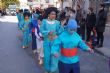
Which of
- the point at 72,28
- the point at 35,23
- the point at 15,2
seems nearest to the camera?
the point at 72,28

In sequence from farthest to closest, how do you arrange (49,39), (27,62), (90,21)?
(90,21), (27,62), (49,39)

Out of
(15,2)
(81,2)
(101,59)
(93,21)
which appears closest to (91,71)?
(101,59)

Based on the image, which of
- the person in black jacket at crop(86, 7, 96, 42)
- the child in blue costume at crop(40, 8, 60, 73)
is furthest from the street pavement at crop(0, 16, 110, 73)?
the person in black jacket at crop(86, 7, 96, 42)

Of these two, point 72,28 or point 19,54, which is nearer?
point 72,28

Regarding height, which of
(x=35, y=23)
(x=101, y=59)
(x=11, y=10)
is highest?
(x=35, y=23)

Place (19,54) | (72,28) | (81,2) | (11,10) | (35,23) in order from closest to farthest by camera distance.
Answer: (72,28), (35,23), (19,54), (81,2), (11,10)

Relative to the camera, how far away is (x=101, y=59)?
1183cm

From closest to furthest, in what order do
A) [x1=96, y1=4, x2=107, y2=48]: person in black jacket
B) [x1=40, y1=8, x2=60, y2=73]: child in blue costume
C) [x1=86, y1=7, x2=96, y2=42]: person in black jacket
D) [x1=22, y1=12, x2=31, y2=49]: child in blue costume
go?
[x1=40, y1=8, x2=60, y2=73]: child in blue costume → [x1=22, y1=12, x2=31, y2=49]: child in blue costume → [x1=96, y1=4, x2=107, y2=48]: person in black jacket → [x1=86, y1=7, x2=96, y2=42]: person in black jacket

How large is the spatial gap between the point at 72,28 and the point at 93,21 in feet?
31.8

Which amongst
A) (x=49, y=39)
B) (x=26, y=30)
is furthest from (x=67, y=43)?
(x=26, y=30)

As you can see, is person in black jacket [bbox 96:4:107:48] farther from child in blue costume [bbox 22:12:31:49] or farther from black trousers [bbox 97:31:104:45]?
child in blue costume [bbox 22:12:31:49]

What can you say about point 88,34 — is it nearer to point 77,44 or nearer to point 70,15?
point 70,15

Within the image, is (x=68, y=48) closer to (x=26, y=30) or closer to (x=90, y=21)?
(x=26, y=30)

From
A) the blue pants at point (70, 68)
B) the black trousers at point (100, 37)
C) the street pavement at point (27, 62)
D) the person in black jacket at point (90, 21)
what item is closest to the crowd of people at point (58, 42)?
the blue pants at point (70, 68)
